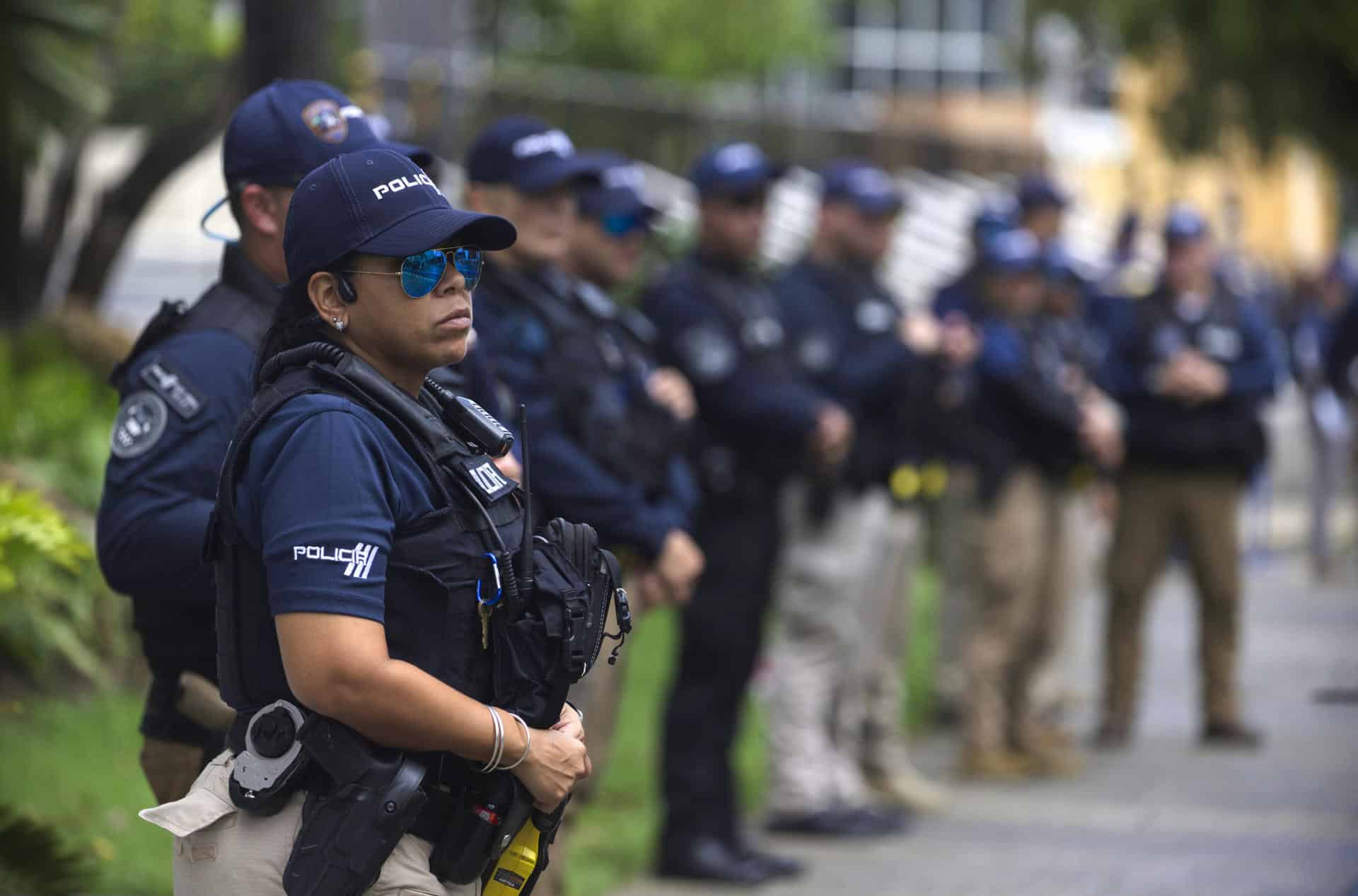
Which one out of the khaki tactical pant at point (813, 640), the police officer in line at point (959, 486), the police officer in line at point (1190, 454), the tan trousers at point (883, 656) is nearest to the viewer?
the khaki tactical pant at point (813, 640)

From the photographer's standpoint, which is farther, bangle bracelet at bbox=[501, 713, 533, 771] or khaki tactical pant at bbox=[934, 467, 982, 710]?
khaki tactical pant at bbox=[934, 467, 982, 710]

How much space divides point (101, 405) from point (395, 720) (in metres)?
7.35

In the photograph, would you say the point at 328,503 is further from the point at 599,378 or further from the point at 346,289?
the point at 599,378

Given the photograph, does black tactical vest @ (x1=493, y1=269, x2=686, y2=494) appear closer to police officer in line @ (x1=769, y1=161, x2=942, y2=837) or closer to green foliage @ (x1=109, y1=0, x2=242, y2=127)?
police officer in line @ (x1=769, y1=161, x2=942, y2=837)

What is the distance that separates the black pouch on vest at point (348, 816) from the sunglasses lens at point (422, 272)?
2.12ft

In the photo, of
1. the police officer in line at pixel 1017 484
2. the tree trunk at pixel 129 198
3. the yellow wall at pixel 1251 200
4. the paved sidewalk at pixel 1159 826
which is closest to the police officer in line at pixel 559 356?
the paved sidewalk at pixel 1159 826

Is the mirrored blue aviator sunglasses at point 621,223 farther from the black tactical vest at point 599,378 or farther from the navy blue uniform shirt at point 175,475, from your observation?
the navy blue uniform shirt at point 175,475

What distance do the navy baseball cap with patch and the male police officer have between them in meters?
1.35

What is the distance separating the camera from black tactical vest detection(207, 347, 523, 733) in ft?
9.31

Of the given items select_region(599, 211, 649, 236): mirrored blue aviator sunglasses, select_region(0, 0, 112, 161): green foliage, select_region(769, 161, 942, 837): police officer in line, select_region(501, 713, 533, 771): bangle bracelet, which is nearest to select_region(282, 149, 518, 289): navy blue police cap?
select_region(501, 713, 533, 771): bangle bracelet

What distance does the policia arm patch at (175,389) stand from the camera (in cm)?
346

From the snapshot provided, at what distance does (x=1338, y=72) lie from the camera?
38.8 ft

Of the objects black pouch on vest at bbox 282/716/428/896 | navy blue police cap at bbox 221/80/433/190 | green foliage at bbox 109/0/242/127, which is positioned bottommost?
green foliage at bbox 109/0/242/127

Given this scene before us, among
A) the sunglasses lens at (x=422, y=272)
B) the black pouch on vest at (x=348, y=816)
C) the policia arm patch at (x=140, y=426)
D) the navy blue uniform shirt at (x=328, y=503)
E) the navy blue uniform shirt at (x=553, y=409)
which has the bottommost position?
the navy blue uniform shirt at (x=553, y=409)
